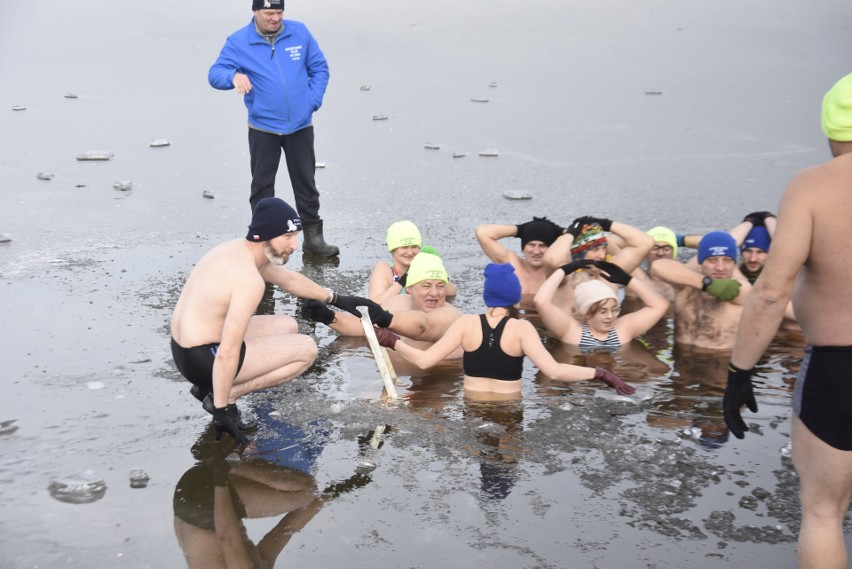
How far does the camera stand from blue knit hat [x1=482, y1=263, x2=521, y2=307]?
21.6 feet

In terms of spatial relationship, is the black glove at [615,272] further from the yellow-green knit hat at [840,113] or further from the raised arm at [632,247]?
the yellow-green knit hat at [840,113]

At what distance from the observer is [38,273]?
9.33 metres

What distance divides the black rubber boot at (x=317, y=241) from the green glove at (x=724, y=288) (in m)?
3.97

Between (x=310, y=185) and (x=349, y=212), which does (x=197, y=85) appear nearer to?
(x=349, y=212)

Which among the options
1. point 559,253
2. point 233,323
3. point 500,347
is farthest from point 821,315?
point 559,253

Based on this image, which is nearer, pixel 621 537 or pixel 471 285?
pixel 621 537

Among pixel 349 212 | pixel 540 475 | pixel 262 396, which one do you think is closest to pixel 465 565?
pixel 540 475

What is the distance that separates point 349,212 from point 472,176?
6.39 ft

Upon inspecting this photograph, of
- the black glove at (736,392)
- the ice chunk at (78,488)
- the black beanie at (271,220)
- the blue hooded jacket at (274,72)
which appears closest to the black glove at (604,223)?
the blue hooded jacket at (274,72)

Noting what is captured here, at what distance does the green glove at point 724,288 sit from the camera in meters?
7.53

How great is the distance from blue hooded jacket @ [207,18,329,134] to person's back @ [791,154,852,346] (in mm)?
6501

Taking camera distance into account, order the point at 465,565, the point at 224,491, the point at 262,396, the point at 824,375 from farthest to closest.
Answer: the point at 262,396
the point at 224,491
the point at 465,565
the point at 824,375

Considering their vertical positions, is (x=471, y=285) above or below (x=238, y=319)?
below

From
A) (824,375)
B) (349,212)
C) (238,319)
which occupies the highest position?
(824,375)
